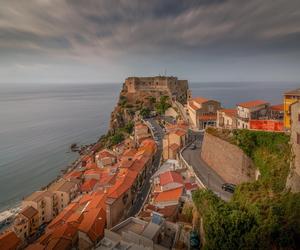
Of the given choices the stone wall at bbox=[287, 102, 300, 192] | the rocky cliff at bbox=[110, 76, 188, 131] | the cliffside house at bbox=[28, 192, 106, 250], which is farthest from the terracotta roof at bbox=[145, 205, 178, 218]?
the rocky cliff at bbox=[110, 76, 188, 131]

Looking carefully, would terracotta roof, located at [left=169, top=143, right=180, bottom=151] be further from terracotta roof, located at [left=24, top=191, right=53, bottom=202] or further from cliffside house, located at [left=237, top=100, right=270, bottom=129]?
terracotta roof, located at [left=24, top=191, right=53, bottom=202]

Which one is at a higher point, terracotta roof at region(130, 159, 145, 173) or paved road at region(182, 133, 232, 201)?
paved road at region(182, 133, 232, 201)

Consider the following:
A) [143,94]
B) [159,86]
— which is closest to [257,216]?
[143,94]

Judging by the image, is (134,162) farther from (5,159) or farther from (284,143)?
(5,159)

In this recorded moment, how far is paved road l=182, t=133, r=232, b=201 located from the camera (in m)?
19.4

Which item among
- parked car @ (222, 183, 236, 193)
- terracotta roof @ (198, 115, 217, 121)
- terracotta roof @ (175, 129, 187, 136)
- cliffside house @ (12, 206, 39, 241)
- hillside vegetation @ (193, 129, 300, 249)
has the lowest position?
cliffside house @ (12, 206, 39, 241)

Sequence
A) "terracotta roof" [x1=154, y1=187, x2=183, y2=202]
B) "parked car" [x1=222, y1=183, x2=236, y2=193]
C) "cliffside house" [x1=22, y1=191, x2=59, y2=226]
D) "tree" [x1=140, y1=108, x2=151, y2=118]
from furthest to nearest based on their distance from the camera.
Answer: "tree" [x1=140, y1=108, x2=151, y2=118], "cliffside house" [x1=22, y1=191, x2=59, y2=226], "terracotta roof" [x1=154, y1=187, x2=183, y2=202], "parked car" [x1=222, y1=183, x2=236, y2=193]

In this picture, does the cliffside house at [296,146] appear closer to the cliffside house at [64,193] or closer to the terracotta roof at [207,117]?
the terracotta roof at [207,117]

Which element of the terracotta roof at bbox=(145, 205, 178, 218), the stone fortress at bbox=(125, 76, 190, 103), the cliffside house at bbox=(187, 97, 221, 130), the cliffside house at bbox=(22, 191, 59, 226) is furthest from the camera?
the stone fortress at bbox=(125, 76, 190, 103)

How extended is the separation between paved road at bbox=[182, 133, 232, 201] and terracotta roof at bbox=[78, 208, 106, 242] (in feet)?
28.6

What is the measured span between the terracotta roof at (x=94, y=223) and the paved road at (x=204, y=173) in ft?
28.6

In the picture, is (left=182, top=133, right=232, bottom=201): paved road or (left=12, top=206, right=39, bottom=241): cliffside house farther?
(left=12, top=206, right=39, bottom=241): cliffside house

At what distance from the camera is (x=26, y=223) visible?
26.7 meters

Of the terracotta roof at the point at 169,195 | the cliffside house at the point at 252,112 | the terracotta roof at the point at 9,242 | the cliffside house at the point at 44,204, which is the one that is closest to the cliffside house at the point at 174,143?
the cliffside house at the point at 252,112
